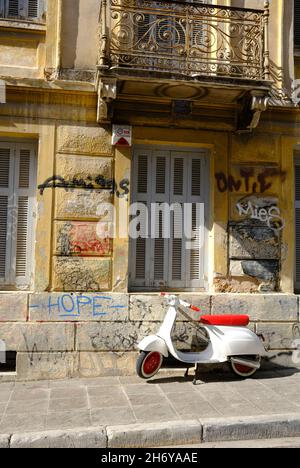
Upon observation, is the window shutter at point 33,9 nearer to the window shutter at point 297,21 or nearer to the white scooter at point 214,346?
the window shutter at point 297,21

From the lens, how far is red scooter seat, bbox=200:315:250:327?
6.09 m

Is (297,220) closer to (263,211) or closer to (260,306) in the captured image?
(263,211)

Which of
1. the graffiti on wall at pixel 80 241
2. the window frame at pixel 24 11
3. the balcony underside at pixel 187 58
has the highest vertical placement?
the window frame at pixel 24 11

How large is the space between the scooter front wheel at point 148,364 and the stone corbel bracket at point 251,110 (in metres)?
3.57

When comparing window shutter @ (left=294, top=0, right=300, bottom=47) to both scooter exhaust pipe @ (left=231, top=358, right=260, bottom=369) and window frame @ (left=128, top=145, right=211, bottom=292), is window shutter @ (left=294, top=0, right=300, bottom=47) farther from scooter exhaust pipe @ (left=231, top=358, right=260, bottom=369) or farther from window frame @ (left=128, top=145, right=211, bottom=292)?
scooter exhaust pipe @ (left=231, top=358, right=260, bottom=369)

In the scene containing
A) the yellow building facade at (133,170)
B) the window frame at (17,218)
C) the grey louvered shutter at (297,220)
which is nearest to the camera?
the yellow building facade at (133,170)

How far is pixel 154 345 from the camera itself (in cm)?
586

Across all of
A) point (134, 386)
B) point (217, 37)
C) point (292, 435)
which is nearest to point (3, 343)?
point (134, 386)

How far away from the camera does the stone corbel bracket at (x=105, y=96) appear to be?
240 inches

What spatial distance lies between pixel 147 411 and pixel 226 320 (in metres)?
1.80

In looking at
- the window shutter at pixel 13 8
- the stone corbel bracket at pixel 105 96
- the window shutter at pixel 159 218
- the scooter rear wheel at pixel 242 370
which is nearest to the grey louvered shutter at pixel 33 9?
the window shutter at pixel 13 8

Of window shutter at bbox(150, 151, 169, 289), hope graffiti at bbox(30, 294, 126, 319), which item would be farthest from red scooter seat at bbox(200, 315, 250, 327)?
hope graffiti at bbox(30, 294, 126, 319)
